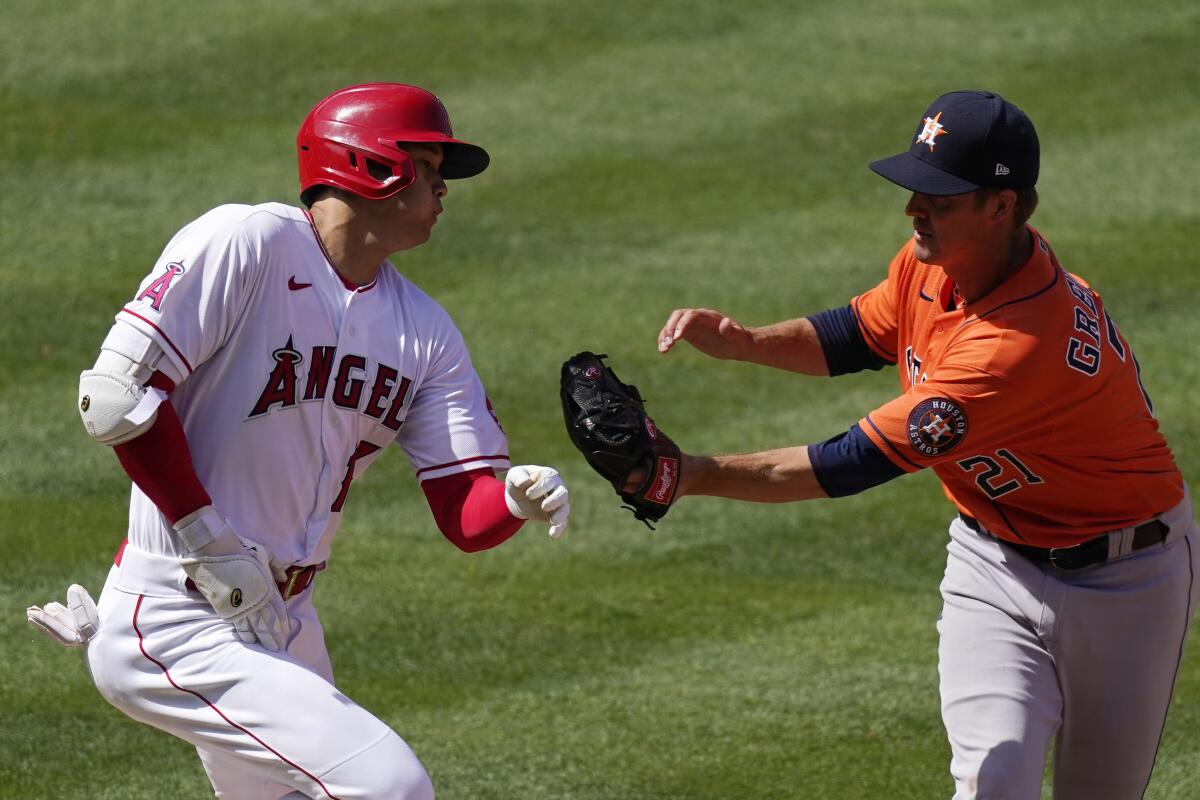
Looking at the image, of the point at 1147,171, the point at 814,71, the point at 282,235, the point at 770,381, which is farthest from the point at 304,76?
the point at 282,235

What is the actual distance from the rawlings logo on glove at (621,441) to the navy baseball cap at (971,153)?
3.13ft

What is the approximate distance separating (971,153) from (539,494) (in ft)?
4.95

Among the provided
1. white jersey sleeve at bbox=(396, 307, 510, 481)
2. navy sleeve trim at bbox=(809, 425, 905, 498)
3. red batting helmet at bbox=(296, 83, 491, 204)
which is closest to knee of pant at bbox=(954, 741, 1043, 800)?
navy sleeve trim at bbox=(809, 425, 905, 498)

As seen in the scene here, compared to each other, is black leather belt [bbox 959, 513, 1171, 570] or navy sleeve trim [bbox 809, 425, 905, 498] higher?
navy sleeve trim [bbox 809, 425, 905, 498]

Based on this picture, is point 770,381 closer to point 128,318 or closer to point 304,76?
point 304,76

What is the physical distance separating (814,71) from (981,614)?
960cm

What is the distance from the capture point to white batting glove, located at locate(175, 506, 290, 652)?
13.2ft

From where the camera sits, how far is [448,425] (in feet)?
14.9

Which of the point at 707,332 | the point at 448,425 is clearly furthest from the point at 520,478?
the point at 707,332

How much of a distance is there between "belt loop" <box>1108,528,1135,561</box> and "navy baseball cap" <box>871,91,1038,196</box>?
100cm

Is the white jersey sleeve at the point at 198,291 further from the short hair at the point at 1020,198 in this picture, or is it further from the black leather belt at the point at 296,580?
the short hair at the point at 1020,198

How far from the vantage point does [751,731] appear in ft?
21.0

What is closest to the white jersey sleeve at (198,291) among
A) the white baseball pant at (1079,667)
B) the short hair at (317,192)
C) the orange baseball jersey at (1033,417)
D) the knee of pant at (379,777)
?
the short hair at (317,192)

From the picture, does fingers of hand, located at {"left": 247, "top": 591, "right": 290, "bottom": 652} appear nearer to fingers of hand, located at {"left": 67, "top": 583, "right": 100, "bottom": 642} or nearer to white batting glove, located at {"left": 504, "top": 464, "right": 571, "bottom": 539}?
fingers of hand, located at {"left": 67, "top": 583, "right": 100, "bottom": 642}
